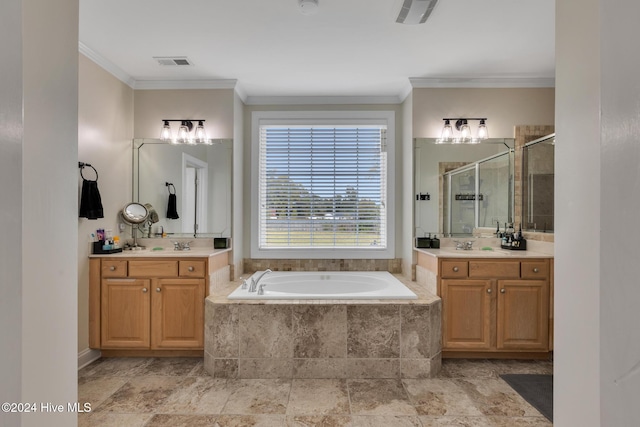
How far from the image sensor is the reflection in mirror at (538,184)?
3135 millimetres

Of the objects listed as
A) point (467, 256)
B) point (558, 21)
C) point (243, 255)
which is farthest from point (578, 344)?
point (243, 255)

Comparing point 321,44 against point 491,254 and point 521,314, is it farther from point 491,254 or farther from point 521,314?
Result: point 521,314

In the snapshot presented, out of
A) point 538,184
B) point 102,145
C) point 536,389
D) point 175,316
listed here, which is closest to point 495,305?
point 536,389

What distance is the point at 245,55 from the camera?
2.84 metres

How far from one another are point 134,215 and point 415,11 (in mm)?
2975

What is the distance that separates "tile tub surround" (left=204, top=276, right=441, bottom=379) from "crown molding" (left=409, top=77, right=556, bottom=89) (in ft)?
6.96

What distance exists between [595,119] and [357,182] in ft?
10.3

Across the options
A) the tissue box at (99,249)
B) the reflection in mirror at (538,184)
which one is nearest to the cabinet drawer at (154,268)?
the tissue box at (99,249)

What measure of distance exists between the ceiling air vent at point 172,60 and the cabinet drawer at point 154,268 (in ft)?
5.63

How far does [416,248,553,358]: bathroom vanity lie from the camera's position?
9.36 feet

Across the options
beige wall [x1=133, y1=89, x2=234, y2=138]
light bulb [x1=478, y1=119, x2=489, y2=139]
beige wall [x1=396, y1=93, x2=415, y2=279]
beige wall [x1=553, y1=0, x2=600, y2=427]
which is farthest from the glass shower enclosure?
beige wall [x1=553, y1=0, x2=600, y2=427]

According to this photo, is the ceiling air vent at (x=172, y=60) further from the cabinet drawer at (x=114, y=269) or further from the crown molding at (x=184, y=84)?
the cabinet drawer at (x=114, y=269)

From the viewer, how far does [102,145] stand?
300 cm

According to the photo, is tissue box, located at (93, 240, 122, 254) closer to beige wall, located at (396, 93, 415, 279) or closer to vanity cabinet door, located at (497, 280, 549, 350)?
beige wall, located at (396, 93, 415, 279)
